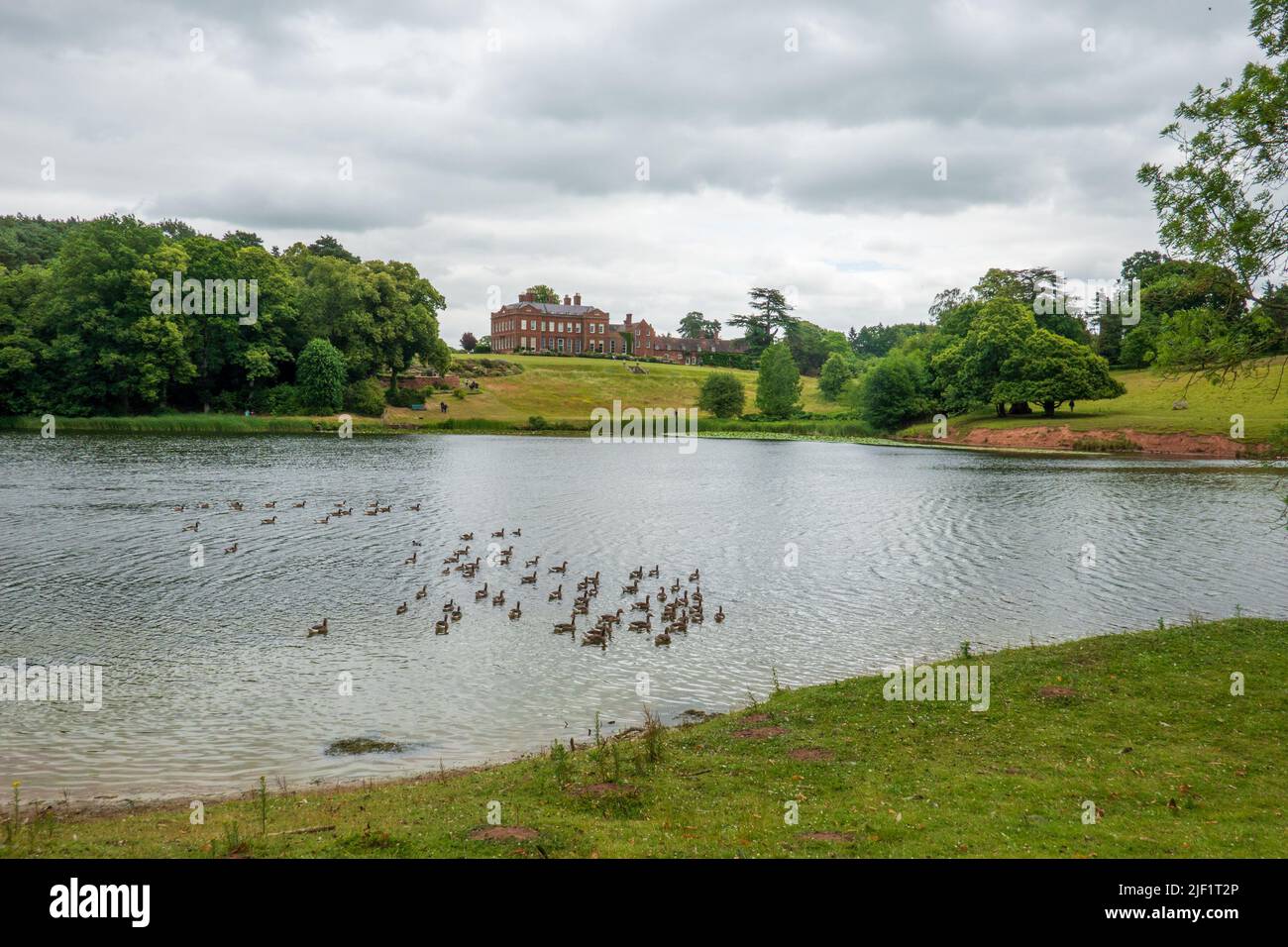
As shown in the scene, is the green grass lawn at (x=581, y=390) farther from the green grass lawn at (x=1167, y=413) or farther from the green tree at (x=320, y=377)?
the green grass lawn at (x=1167, y=413)

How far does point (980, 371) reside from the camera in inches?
4181

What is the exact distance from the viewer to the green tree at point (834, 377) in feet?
509

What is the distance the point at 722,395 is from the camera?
438 ft

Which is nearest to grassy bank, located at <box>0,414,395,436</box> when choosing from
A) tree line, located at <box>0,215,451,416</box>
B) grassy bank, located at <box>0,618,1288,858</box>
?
tree line, located at <box>0,215,451,416</box>

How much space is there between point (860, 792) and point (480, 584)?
1984 cm

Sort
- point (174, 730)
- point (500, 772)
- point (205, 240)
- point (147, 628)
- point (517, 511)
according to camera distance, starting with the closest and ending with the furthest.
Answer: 1. point (500, 772)
2. point (174, 730)
3. point (147, 628)
4. point (517, 511)
5. point (205, 240)

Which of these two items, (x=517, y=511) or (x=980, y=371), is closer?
(x=517, y=511)

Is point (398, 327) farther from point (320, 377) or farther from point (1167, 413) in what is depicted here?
point (1167, 413)

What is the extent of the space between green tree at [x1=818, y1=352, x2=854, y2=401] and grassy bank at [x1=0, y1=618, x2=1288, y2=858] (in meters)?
142

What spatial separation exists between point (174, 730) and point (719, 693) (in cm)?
1123

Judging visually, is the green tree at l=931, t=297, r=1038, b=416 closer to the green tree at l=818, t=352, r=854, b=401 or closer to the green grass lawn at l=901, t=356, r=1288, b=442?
the green grass lawn at l=901, t=356, r=1288, b=442

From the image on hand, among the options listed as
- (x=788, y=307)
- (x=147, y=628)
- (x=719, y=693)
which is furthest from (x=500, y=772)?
(x=788, y=307)

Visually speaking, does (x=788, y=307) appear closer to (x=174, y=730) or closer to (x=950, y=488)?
(x=950, y=488)
